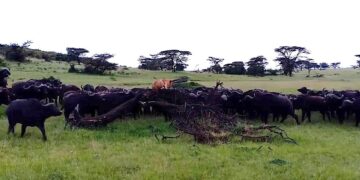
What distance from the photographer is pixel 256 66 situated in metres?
76.4

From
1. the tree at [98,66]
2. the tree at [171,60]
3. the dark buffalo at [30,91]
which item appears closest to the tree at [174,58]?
the tree at [171,60]

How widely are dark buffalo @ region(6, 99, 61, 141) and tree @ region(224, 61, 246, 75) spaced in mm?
61188

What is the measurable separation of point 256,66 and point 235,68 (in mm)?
3836

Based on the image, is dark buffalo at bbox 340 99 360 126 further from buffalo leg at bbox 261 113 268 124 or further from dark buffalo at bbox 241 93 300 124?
buffalo leg at bbox 261 113 268 124

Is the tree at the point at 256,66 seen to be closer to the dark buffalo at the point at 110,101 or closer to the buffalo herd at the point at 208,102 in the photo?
the buffalo herd at the point at 208,102

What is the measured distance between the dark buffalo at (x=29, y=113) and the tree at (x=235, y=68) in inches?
2409

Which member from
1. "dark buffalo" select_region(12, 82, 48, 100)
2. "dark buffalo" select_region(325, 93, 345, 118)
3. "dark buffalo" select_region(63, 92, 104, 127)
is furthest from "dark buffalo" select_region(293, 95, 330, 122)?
"dark buffalo" select_region(12, 82, 48, 100)

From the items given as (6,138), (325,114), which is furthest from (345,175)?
(325,114)

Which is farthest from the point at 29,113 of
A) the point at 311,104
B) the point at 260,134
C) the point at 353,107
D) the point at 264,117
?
the point at 353,107

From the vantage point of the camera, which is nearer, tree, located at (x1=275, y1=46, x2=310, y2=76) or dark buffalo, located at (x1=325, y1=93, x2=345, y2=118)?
dark buffalo, located at (x1=325, y1=93, x2=345, y2=118)

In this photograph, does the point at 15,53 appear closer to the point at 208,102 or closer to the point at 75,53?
the point at 75,53

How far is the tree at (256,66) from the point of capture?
7288 centimetres

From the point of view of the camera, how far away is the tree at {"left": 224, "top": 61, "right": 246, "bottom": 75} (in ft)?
244

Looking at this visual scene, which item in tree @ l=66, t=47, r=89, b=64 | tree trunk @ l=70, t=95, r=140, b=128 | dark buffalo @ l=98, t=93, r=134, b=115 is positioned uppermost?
tree @ l=66, t=47, r=89, b=64
